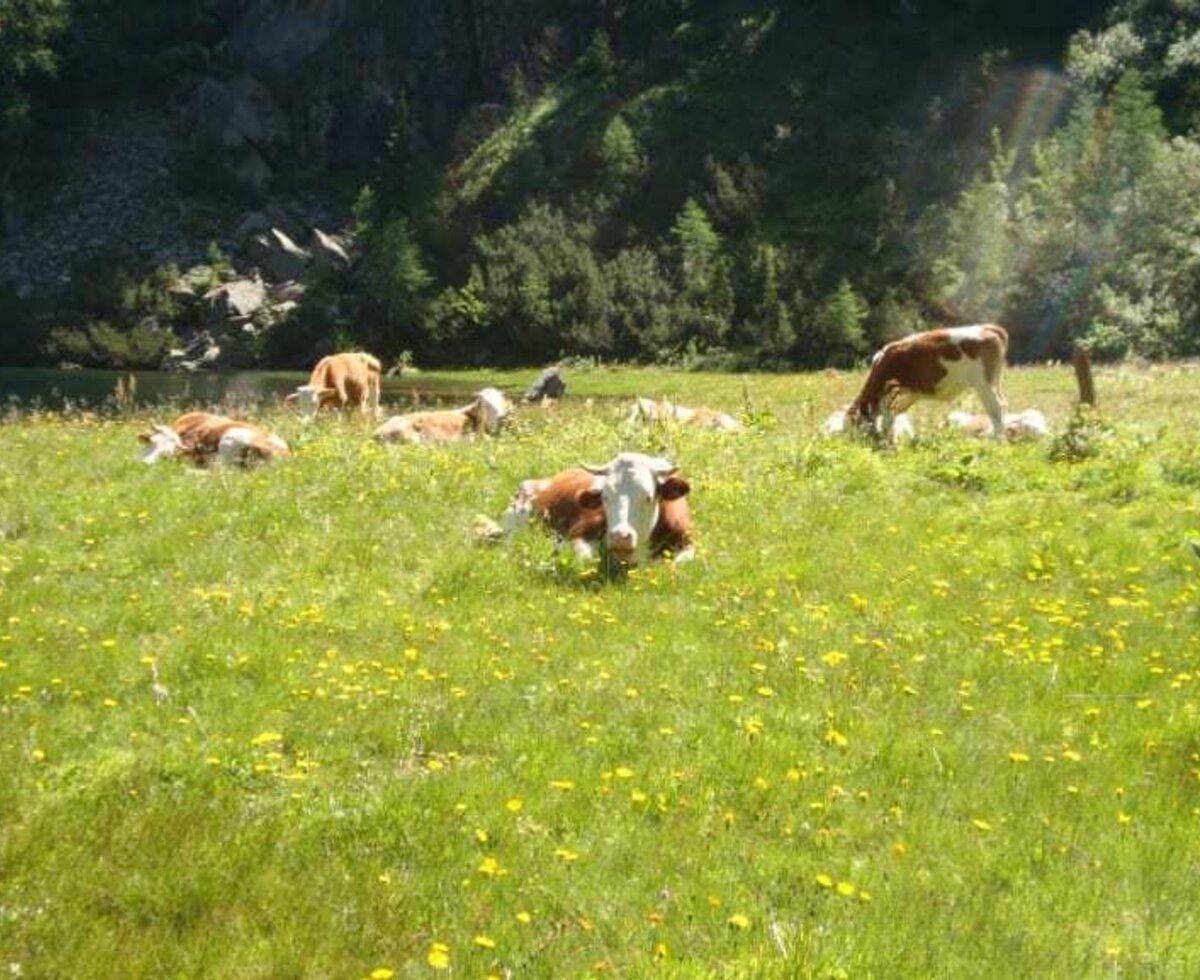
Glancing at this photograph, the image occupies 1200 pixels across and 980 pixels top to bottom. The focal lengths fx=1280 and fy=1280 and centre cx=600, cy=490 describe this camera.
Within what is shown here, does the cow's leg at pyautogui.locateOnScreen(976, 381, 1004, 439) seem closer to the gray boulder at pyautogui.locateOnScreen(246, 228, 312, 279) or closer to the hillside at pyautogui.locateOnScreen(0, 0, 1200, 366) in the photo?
the hillside at pyautogui.locateOnScreen(0, 0, 1200, 366)

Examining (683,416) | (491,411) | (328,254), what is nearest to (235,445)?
(491,411)

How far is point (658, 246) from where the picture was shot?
58.7m

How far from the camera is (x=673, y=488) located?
1139 centimetres

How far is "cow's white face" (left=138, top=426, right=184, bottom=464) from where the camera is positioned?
16383 millimetres

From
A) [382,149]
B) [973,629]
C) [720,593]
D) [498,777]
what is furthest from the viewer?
[382,149]

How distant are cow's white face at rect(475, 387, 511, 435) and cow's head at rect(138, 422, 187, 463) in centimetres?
529

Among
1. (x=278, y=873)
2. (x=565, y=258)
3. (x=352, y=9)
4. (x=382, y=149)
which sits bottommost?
(x=278, y=873)

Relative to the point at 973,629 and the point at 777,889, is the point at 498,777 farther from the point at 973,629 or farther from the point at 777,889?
the point at 973,629

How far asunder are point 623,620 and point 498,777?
2886 mm

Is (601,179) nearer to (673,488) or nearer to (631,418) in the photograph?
→ (631,418)

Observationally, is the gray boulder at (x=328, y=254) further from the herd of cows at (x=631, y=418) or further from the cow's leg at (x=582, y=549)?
the cow's leg at (x=582, y=549)

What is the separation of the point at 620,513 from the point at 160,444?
836cm

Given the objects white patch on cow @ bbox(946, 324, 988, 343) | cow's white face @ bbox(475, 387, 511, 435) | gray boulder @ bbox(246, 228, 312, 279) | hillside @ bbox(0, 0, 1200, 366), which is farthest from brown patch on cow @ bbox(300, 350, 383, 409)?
gray boulder @ bbox(246, 228, 312, 279)

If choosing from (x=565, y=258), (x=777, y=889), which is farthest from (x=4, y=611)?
(x=565, y=258)
